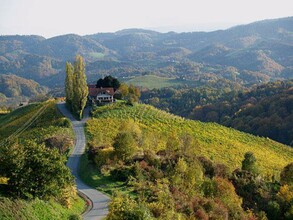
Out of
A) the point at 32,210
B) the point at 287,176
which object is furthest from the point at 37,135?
the point at 32,210

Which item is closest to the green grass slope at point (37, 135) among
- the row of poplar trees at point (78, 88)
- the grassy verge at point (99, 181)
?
the row of poplar trees at point (78, 88)

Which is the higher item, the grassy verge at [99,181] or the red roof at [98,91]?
the red roof at [98,91]

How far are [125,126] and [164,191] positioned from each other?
24.6 m

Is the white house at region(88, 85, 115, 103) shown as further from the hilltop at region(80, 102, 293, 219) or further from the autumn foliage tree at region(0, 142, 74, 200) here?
the autumn foliage tree at region(0, 142, 74, 200)

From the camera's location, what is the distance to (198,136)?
72312 mm

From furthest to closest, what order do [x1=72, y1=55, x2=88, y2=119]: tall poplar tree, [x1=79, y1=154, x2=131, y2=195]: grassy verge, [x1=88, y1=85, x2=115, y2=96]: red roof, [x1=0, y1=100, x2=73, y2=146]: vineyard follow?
[x1=88, y1=85, x2=115, y2=96]: red roof < [x1=72, y1=55, x2=88, y2=119]: tall poplar tree < [x1=0, y1=100, x2=73, y2=146]: vineyard < [x1=79, y1=154, x2=131, y2=195]: grassy verge

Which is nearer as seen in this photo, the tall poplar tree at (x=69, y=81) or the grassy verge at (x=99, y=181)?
the grassy verge at (x=99, y=181)

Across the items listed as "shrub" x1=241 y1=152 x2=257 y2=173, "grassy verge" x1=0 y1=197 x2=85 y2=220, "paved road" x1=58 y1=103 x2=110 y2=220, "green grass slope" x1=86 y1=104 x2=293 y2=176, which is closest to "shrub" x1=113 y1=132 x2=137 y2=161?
"paved road" x1=58 y1=103 x2=110 y2=220

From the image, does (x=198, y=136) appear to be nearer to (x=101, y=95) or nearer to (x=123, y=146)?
(x=101, y=95)

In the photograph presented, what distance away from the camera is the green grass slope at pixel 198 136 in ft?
206

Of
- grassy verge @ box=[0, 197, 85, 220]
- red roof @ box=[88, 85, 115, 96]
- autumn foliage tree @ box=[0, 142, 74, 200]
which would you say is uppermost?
autumn foliage tree @ box=[0, 142, 74, 200]

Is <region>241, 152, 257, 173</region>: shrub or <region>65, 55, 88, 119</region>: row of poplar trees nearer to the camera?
<region>241, 152, 257, 173</region>: shrub

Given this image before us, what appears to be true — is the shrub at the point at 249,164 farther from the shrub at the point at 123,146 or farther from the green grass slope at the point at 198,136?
the shrub at the point at 123,146

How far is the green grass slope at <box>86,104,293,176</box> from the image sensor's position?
206ft
